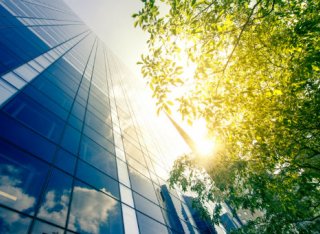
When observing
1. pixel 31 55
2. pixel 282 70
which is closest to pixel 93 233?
pixel 282 70

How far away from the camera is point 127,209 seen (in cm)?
756

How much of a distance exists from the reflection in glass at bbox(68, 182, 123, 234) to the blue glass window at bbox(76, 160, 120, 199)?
1.00 ft

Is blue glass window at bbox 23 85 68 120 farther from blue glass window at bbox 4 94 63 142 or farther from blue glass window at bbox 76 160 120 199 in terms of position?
blue glass window at bbox 76 160 120 199

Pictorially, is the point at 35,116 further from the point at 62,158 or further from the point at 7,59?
the point at 7,59

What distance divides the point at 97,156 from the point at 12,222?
15.6 feet

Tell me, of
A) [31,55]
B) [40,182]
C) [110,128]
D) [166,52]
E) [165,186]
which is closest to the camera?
[40,182]

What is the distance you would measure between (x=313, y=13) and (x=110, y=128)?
33.3 ft

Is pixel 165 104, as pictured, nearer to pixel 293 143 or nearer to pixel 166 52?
pixel 166 52

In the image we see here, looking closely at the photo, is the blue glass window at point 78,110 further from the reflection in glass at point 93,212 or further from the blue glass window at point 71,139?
the reflection in glass at point 93,212

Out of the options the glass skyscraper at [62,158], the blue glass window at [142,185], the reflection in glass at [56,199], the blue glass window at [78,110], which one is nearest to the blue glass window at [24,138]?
the glass skyscraper at [62,158]

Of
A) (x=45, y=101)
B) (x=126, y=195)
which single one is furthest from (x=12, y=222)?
(x=45, y=101)

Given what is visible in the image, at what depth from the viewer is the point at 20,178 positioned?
481cm

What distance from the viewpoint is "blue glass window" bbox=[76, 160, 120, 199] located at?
7.00 m

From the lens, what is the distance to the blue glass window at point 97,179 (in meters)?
7.00
